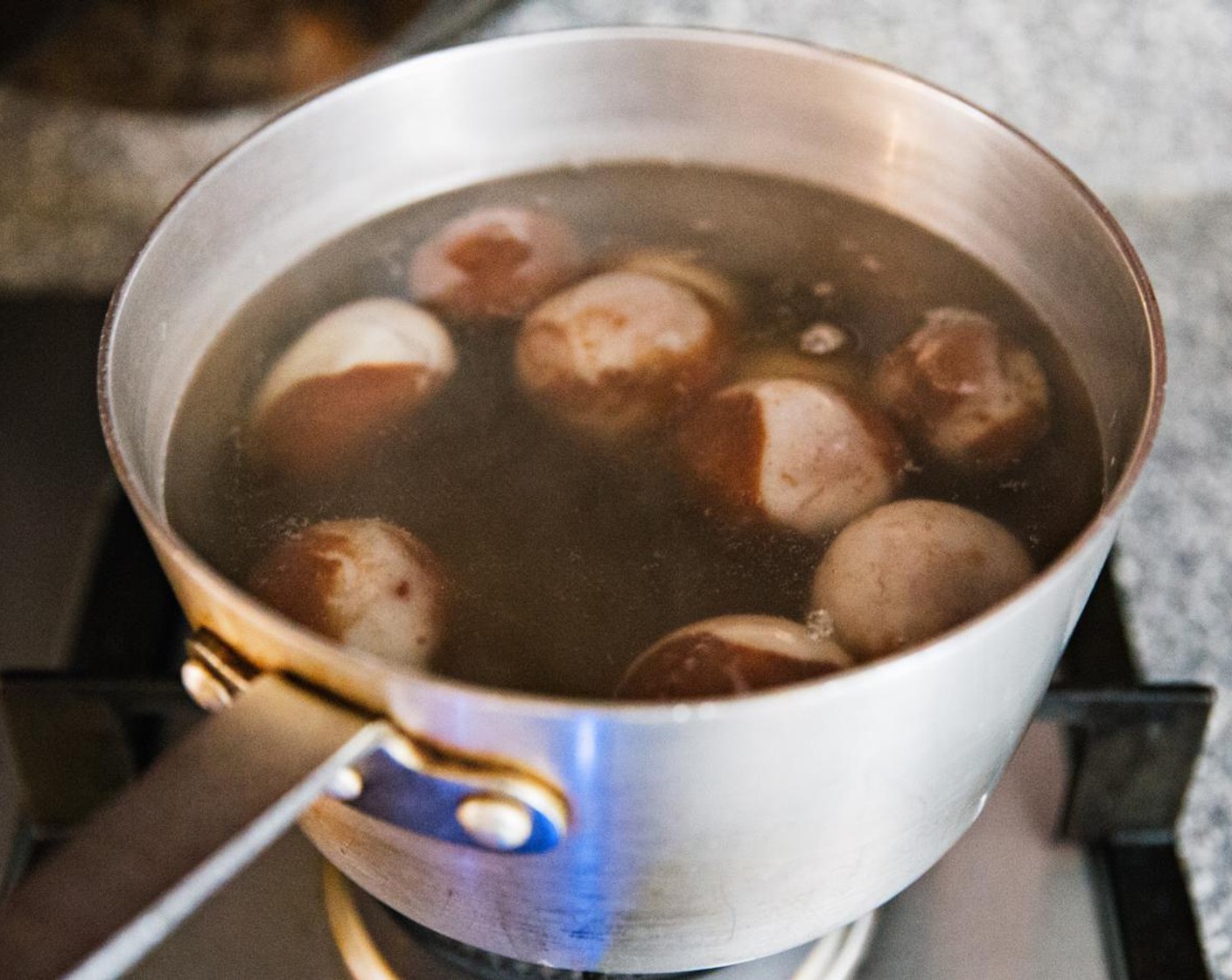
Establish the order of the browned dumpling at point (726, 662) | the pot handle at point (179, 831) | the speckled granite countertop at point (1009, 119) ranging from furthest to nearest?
the speckled granite countertop at point (1009, 119) < the browned dumpling at point (726, 662) < the pot handle at point (179, 831)

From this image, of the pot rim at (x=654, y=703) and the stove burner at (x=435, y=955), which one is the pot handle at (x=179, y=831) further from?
the stove burner at (x=435, y=955)

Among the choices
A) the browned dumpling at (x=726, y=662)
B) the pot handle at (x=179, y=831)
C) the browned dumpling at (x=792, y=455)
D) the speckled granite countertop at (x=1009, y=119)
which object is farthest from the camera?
the speckled granite countertop at (x=1009, y=119)

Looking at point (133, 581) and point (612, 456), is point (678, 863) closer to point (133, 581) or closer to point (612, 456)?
point (612, 456)

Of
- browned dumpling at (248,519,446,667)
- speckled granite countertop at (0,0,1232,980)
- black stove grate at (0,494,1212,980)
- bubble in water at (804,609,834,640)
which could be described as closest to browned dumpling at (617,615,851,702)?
bubble in water at (804,609,834,640)

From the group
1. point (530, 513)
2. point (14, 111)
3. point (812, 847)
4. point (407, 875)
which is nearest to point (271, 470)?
point (530, 513)

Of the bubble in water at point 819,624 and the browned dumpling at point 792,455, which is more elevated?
the browned dumpling at point 792,455

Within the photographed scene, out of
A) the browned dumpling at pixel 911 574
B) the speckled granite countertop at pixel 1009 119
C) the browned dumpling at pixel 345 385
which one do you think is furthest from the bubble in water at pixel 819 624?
the speckled granite countertop at pixel 1009 119

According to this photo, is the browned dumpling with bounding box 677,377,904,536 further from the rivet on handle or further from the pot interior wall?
the rivet on handle
